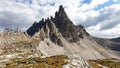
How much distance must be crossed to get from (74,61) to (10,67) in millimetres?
43317

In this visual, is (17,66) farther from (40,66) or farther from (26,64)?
(40,66)

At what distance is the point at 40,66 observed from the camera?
521ft

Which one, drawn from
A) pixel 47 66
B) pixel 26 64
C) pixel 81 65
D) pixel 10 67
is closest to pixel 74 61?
pixel 81 65

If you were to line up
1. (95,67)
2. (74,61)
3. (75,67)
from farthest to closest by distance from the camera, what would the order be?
(95,67), (74,61), (75,67)

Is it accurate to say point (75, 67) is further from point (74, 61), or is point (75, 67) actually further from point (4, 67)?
point (4, 67)

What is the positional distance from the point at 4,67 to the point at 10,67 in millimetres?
6809

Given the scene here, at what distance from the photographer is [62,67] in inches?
6024

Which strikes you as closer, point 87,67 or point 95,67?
point 87,67

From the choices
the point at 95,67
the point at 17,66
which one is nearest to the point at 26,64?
the point at 17,66

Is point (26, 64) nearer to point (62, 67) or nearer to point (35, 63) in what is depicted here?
point (35, 63)

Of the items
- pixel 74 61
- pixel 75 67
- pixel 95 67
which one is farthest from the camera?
pixel 95 67

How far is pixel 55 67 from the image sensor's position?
15425 centimetres

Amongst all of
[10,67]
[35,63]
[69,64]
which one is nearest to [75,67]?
[69,64]

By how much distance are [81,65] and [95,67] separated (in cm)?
4017
